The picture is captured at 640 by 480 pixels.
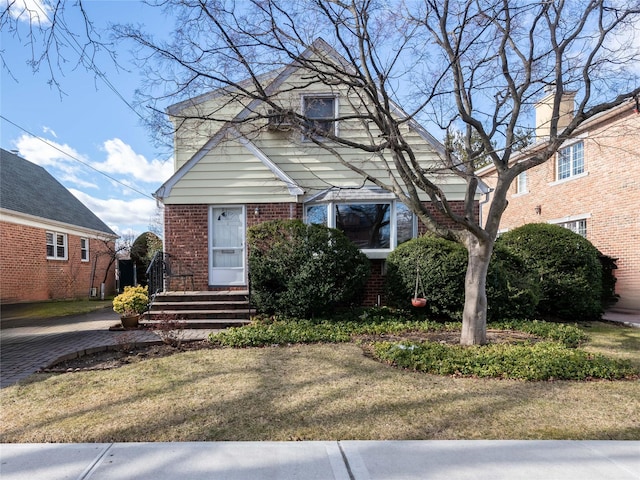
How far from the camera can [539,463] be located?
277cm

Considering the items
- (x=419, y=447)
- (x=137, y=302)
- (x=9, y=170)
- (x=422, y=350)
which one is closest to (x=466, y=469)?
(x=419, y=447)

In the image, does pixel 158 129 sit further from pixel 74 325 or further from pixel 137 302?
pixel 74 325

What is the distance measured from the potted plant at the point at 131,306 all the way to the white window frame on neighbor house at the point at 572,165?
13.3m

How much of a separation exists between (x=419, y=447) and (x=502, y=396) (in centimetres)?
162

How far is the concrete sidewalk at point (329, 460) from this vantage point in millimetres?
2633

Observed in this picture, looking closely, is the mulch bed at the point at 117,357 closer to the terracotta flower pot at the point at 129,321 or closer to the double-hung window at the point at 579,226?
the terracotta flower pot at the point at 129,321

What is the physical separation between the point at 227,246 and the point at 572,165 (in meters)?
12.2

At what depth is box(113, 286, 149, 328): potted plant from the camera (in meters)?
7.82

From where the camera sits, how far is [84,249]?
18.5 metres

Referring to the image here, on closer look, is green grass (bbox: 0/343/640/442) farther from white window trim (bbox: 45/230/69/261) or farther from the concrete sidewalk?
white window trim (bbox: 45/230/69/261)

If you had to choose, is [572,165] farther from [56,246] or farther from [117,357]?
[56,246]

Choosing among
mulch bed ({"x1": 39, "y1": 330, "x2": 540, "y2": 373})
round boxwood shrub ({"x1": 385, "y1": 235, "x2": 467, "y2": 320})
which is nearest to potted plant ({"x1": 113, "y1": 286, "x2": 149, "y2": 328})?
mulch bed ({"x1": 39, "y1": 330, "x2": 540, "y2": 373})

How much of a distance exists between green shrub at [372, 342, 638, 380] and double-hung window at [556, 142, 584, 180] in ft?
31.7

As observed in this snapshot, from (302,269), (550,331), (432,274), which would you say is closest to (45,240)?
(302,269)
